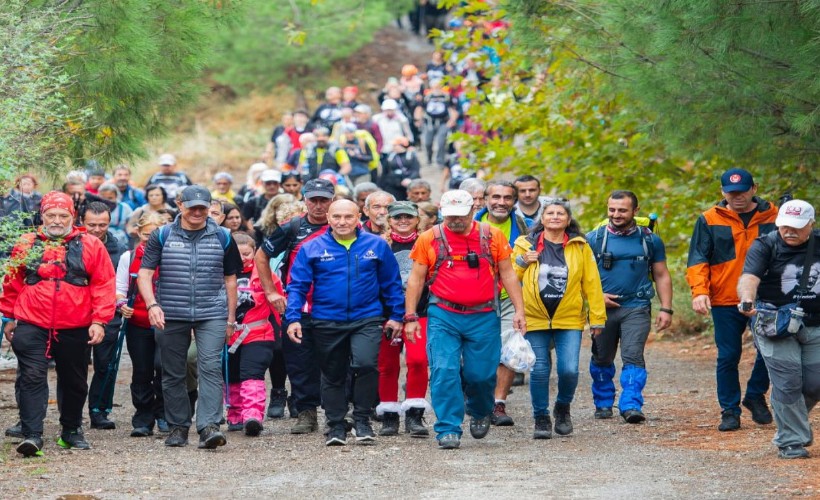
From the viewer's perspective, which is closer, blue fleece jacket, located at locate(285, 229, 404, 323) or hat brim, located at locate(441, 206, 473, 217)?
hat brim, located at locate(441, 206, 473, 217)

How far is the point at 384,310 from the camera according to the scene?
10055 millimetres

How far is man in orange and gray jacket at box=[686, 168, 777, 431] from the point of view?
10.4m

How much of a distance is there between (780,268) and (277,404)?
4.64 meters

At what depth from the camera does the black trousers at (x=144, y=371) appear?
417 inches

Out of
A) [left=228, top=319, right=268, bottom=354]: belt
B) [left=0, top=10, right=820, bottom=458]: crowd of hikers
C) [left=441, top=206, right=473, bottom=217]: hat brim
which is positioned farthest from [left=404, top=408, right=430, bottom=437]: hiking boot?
[left=441, top=206, right=473, bottom=217]: hat brim

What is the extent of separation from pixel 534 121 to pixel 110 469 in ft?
29.1

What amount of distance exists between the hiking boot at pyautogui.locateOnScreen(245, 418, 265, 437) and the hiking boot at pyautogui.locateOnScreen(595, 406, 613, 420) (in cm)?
277

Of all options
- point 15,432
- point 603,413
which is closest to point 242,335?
point 15,432

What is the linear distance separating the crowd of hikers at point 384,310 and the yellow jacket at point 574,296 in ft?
0.05

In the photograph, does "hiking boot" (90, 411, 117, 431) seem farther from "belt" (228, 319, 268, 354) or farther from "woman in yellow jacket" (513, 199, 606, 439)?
"woman in yellow jacket" (513, 199, 606, 439)

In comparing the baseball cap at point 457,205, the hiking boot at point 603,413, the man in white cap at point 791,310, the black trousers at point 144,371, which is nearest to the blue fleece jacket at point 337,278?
the baseball cap at point 457,205

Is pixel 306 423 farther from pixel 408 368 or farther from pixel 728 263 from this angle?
pixel 728 263

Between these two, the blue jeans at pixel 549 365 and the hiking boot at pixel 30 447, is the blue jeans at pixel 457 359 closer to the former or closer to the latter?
the blue jeans at pixel 549 365

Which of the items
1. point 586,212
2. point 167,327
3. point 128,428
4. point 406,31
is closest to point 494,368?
point 167,327
